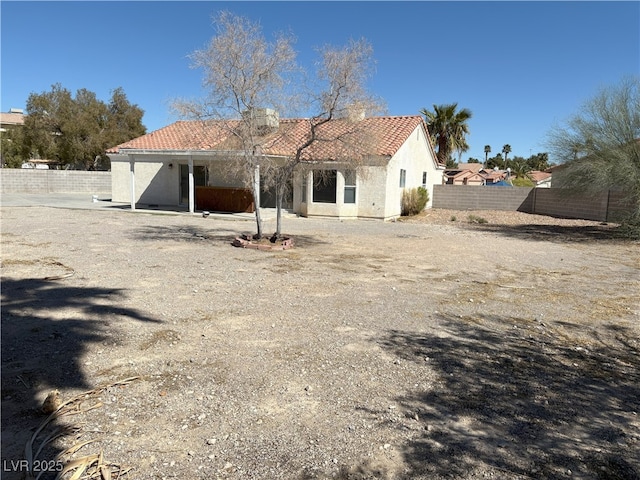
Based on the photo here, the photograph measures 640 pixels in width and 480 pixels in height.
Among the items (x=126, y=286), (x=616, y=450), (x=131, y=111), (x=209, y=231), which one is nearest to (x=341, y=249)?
(x=209, y=231)

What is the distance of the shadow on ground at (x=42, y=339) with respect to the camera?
3572mm

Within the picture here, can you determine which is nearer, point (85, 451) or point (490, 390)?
point (85, 451)

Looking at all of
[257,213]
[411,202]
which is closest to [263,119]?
[257,213]

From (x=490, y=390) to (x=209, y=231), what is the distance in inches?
494

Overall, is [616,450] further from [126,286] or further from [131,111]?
[131,111]

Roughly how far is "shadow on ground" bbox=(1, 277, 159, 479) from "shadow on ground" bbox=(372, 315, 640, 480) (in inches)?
109

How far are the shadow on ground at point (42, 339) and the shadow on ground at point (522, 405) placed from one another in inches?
109

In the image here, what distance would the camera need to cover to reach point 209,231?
15547 millimetres

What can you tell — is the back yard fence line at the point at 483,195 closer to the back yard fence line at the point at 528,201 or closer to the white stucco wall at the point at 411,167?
the back yard fence line at the point at 528,201

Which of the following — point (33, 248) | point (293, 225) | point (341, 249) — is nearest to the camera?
point (33, 248)

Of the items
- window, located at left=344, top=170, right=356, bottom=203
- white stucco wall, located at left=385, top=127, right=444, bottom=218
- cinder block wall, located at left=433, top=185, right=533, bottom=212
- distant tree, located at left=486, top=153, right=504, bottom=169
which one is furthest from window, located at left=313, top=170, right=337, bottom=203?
distant tree, located at left=486, top=153, right=504, bottom=169

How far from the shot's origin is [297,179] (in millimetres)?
19297

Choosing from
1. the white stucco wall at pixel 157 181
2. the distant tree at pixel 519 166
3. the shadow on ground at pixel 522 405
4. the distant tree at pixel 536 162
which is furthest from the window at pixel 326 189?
the distant tree at pixel 536 162

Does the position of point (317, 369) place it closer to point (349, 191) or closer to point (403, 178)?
point (349, 191)
